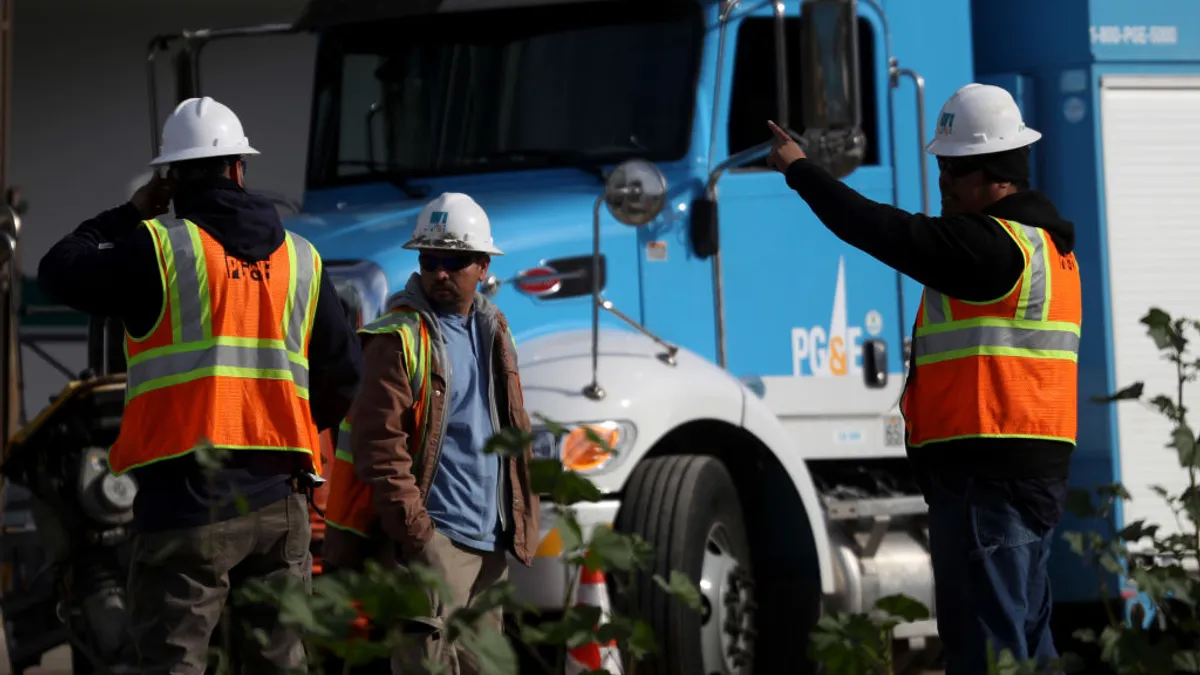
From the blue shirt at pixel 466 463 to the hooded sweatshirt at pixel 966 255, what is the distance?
1133 mm

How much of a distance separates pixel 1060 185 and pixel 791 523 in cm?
194

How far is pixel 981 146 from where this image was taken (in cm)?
509

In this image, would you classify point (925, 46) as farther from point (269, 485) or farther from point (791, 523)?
point (269, 485)

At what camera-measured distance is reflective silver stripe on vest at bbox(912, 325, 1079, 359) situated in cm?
496

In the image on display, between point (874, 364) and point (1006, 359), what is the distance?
279 cm

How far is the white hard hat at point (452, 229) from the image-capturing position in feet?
18.7

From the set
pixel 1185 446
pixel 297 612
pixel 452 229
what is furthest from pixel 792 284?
pixel 297 612

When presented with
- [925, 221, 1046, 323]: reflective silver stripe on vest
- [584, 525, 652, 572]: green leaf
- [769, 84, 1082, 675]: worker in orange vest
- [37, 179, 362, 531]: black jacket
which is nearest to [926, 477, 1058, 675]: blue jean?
[769, 84, 1082, 675]: worker in orange vest

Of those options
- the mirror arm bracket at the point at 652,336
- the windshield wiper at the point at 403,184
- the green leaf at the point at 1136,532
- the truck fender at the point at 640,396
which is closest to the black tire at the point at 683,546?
the truck fender at the point at 640,396

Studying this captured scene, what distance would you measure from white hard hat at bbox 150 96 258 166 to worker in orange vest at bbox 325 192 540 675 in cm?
82

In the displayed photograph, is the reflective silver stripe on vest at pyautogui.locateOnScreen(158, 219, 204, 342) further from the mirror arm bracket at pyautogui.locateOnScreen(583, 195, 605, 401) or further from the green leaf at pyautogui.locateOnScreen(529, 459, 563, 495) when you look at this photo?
the mirror arm bracket at pyautogui.locateOnScreen(583, 195, 605, 401)

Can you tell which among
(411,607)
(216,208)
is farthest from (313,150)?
(411,607)

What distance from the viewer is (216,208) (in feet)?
15.7

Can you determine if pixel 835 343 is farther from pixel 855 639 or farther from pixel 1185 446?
pixel 855 639
